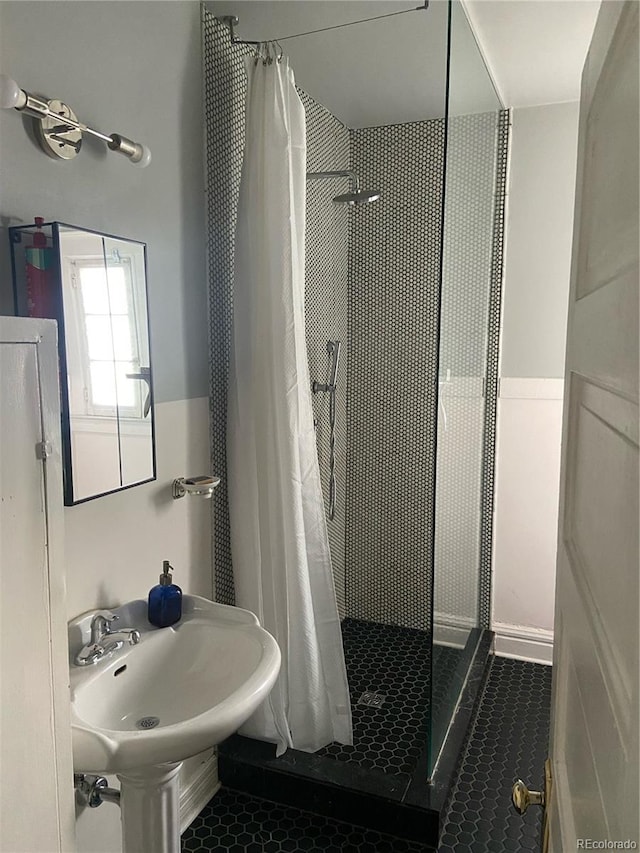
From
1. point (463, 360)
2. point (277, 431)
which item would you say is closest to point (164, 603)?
point (277, 431)

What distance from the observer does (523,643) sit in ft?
10.0

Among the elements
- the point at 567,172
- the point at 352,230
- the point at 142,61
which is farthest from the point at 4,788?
the point at 567,172

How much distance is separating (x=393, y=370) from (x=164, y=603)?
1632mm

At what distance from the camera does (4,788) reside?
79 centimetres

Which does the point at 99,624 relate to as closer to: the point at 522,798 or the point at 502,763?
the point at 522,798

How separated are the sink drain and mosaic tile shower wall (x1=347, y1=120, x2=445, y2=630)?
1677mm

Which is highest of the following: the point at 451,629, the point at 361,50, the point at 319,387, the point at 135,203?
the point at 361,50

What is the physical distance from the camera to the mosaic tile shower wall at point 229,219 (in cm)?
196

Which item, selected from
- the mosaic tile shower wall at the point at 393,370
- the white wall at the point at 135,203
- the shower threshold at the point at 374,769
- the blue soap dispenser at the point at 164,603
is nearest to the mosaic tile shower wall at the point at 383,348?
the mosaic tile shower wall at the point at 393,370

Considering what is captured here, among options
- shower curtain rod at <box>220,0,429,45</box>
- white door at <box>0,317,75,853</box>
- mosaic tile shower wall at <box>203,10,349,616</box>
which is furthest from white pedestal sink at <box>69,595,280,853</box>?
shower curtain rod at <box>220,0,429,45</box>

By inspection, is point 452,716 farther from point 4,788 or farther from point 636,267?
point 636,267

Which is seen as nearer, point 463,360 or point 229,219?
point 229,219

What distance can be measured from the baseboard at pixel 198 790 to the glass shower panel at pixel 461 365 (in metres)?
0.71

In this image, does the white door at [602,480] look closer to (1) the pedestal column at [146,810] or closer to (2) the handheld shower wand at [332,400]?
(1) the pedestal column at [146,810]
